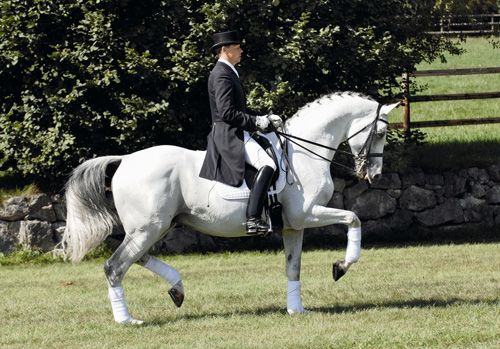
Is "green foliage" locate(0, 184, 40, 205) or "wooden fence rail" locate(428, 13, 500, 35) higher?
"wooden fence rail" locate(428, 13, 500, 35)

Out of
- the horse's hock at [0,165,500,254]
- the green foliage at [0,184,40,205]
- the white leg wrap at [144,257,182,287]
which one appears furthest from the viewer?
the horse's hock at [0,165,500,254]

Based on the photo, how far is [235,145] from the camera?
11.4 m

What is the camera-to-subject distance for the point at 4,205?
18406 mm

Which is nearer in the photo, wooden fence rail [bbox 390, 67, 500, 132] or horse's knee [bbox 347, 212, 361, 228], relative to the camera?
horse's knee [bbox 347, 212, 361, 228]

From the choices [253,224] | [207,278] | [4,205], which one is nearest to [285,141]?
[253,224]

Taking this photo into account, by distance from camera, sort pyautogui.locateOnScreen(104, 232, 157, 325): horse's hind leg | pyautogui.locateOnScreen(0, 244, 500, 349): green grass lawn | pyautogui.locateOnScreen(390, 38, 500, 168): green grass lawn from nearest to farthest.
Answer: pyautogui.locateOnScreen(0, 244, 500, 349): green grass lawn → pyautogui.locateOnScreen(104, 232, 157, 325): horse's hind leg → pyautogui.locateOnScreen(390, 38, 500, 168): green grass lawn

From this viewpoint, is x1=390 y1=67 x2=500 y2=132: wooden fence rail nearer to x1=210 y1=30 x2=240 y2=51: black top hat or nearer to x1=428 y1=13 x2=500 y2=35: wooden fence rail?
x1=428 y1=13 x2=500 y2=35: wooden fence rail

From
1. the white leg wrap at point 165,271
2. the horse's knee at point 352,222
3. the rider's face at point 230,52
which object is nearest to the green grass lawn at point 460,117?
the horse's knee at point 352,222

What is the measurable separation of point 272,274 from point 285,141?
4632 mm

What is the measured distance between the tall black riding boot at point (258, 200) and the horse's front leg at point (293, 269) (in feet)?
2.25

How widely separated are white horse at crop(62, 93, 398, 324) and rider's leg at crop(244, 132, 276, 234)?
0.15m

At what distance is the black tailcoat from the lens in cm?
1133

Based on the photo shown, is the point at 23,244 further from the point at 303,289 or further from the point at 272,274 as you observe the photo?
the point at 303,289

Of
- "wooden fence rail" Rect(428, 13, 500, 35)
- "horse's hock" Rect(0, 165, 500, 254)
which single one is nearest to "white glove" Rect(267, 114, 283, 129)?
"horse's hock" Rect(0, 165, 500, 254)
